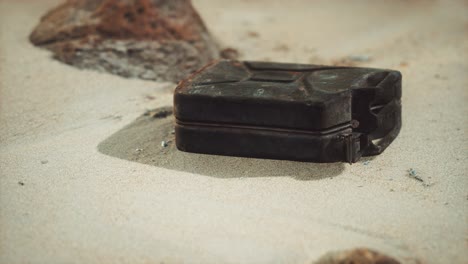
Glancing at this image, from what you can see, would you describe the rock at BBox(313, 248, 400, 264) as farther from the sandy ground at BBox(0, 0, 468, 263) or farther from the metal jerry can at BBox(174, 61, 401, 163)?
the metal jerry can at BBox(174, 61, 401, 163)

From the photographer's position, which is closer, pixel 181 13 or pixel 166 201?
pixel 166 201

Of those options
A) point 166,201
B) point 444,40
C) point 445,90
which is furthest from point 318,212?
point 444,40

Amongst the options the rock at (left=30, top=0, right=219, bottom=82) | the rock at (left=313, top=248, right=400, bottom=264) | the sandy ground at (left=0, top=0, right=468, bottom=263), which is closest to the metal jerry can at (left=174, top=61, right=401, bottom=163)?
the sandy ground at (left=0, top=0, right=468, bottom=263)

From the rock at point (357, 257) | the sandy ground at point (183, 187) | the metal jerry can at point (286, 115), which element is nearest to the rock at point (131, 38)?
the sandy ground at point (183, 187)

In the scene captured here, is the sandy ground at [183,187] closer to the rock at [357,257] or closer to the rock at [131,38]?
the rock at [357,257]

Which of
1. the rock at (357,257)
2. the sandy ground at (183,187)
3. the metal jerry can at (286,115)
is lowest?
the rock at (357,257)

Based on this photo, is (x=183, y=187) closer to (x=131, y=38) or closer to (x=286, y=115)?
(x=286, y=115)

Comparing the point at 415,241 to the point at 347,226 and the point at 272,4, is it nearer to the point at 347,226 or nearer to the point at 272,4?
the point at 347,226
